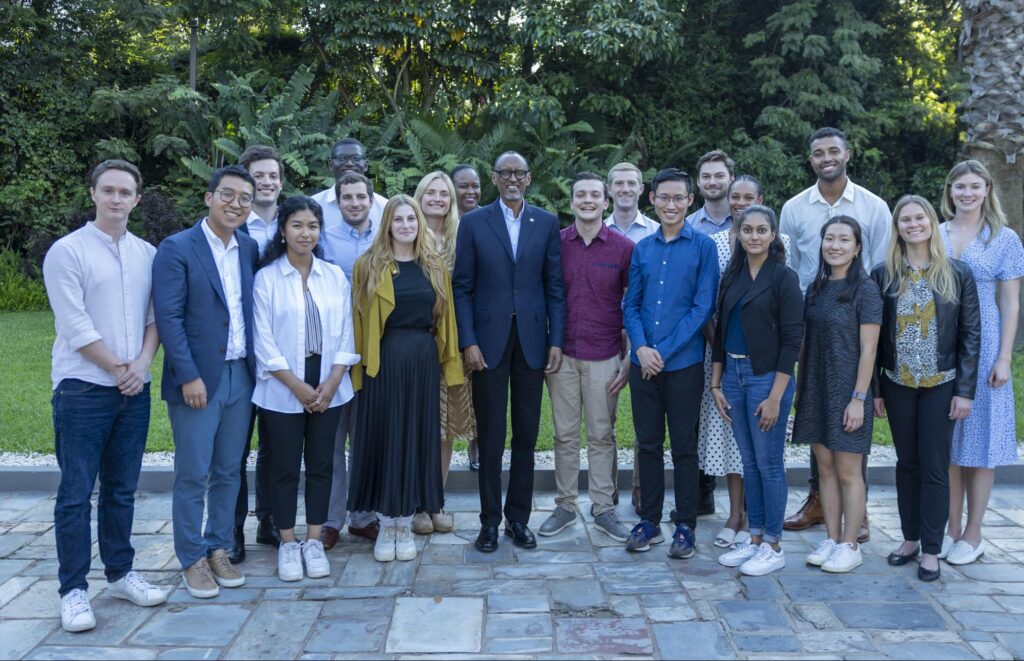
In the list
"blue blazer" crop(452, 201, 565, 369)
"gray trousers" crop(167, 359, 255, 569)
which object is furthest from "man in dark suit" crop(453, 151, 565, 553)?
"gray trousers" crop(167, 359, 255, 569)

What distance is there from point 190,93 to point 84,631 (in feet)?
42.1

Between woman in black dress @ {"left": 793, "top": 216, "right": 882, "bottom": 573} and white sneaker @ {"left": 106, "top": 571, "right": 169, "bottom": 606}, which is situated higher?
woman in black dress @ {"left": 793, "top": 216, "right": 882, "bottom": 573}

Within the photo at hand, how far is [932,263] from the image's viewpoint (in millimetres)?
4699

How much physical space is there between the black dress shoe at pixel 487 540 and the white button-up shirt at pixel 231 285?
1.75 metres

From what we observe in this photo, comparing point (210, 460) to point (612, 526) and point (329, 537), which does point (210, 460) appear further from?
point (612, 526)

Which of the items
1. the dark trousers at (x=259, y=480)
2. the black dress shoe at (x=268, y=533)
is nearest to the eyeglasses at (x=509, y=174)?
the dark trousers at (x=259, y=480)

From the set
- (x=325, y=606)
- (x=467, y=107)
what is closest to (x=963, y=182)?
(x=325, y=606)

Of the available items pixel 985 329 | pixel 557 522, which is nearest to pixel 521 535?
pixel 557 522

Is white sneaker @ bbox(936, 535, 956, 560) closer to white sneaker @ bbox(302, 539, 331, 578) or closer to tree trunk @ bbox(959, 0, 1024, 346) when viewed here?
white sneaker @ bbox(302, 539, 331, 578)

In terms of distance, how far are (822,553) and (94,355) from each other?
390 centimetres

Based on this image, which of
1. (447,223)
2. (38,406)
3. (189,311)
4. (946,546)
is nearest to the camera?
(189,311)

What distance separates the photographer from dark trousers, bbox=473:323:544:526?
5.18m

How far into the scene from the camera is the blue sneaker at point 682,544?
16.5 feet

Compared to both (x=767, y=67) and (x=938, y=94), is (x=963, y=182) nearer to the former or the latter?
(x=767, y=67)
